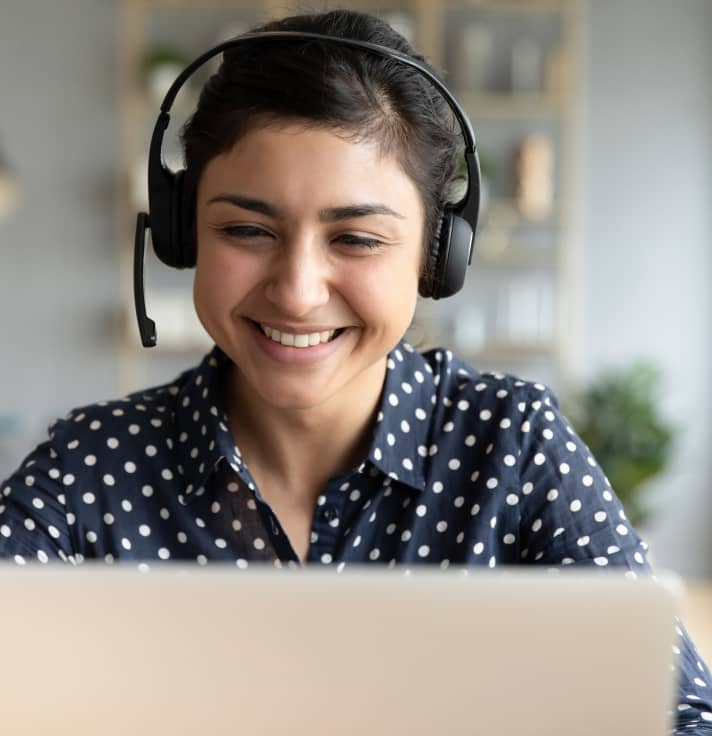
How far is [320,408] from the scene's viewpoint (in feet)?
4.51

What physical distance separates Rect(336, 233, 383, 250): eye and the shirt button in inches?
12.1

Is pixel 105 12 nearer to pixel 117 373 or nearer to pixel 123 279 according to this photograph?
pixel 123 279

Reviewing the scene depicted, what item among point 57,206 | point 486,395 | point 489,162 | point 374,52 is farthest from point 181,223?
point 57,206

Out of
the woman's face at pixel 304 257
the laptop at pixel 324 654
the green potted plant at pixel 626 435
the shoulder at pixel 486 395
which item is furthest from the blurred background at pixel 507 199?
the laptop at pixel 324 654

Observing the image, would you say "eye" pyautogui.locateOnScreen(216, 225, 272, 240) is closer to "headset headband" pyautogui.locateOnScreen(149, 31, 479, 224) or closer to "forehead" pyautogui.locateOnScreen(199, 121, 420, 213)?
"forehead" pyautogui.locateOnScreen(199, 121, 420, 213)

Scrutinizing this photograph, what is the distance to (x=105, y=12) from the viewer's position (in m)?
4.93

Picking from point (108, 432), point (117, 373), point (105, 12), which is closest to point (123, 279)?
point (117, 373)

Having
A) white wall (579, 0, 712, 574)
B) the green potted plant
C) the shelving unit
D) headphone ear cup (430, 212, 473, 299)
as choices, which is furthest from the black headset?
white wall (579, 0, 712, 574)

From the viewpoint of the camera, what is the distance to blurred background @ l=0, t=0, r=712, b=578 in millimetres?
4836

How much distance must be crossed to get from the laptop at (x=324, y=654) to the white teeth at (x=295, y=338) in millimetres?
579

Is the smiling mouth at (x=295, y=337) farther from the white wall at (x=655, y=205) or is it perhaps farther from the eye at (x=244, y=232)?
the white wall at (x=655, y=205)

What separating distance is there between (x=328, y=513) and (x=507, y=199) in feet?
12.2

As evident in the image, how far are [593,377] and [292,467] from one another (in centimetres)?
368

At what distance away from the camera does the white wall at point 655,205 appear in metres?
4.86
